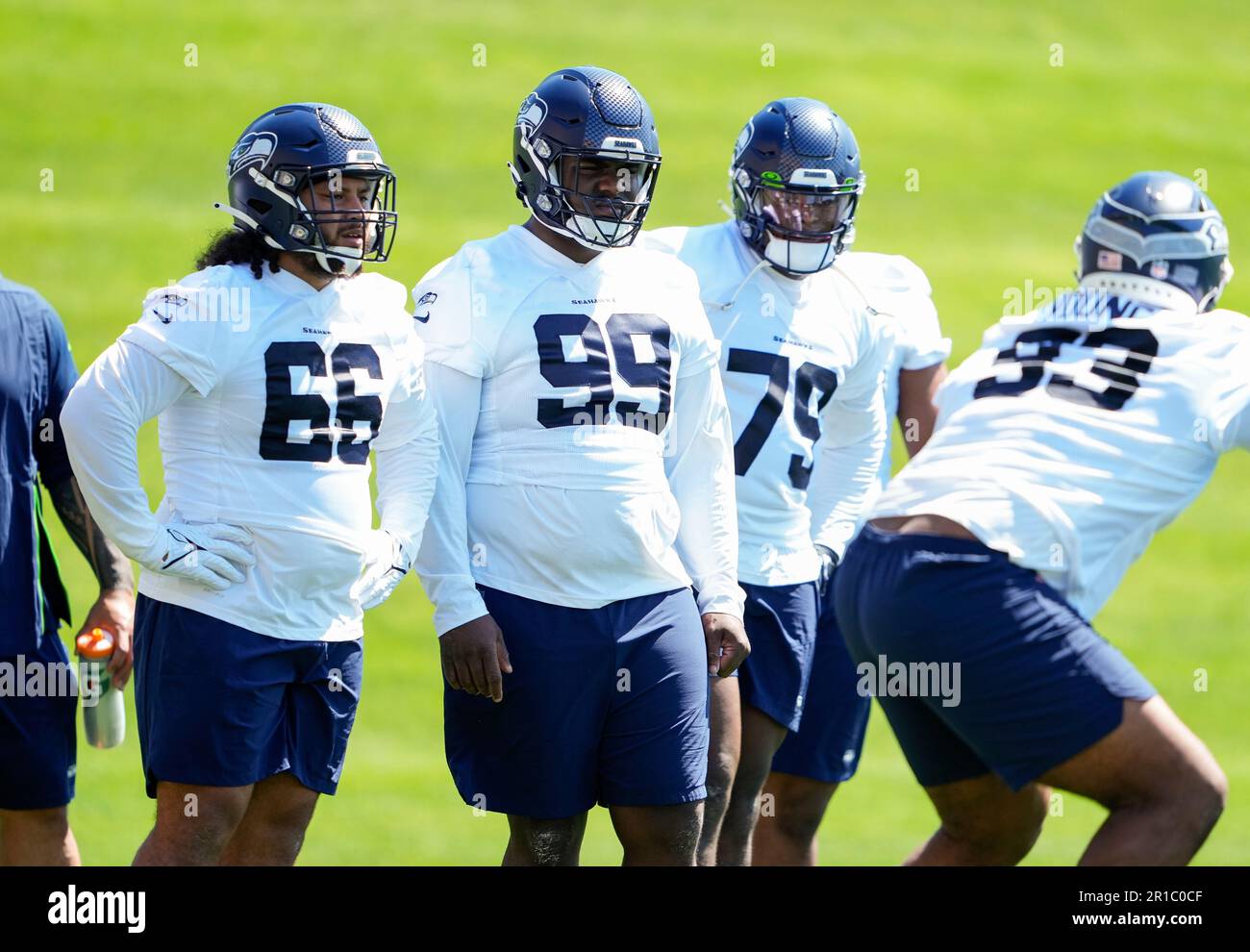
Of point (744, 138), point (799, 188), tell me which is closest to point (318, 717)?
point (799, 188)

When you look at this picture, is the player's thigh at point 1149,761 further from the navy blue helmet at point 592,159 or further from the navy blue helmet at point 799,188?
the navy blue helmet at point 799,188

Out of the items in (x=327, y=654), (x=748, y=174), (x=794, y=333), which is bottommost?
(x=327, y=654)

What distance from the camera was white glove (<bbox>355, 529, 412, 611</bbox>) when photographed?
13.6 feet

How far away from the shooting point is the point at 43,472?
4625mm

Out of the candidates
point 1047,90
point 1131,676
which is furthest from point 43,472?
point 1047,90

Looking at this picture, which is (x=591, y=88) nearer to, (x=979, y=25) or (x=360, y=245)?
(x=360, y=245)

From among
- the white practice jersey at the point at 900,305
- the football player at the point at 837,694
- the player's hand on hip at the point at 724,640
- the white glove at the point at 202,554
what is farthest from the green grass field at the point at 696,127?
the white glove at the point at 202,554

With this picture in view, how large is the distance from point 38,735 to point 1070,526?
2527mm

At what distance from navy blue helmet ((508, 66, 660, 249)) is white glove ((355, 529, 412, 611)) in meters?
0.85

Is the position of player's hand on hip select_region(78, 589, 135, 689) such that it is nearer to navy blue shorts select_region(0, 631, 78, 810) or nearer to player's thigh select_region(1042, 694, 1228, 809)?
navy blue shorts select_region(0, 631, 78, 810)

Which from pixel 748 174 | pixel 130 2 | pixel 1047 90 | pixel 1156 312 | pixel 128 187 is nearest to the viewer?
pixel 1156 312

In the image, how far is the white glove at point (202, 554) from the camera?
387cm

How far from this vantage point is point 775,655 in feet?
16.0

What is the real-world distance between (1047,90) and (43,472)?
38.6 feet
